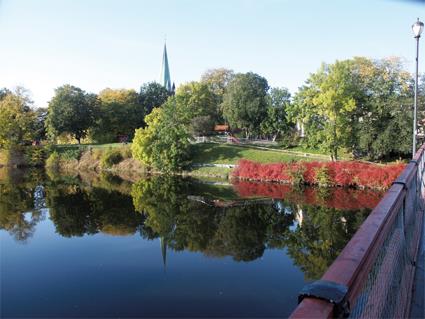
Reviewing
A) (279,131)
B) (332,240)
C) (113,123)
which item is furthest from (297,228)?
(113,123)

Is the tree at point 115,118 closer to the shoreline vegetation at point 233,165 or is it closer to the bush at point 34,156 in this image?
the shoreline vegetation at point 233,165

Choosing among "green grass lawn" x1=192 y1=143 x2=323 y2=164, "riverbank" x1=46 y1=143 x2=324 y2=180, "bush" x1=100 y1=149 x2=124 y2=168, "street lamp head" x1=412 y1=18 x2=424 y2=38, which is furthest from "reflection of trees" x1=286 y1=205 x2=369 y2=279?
"bush" x1=100 y1=149 x2=124 y2=168

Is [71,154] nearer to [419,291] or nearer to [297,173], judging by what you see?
[297,173]

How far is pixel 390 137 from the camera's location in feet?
96.2

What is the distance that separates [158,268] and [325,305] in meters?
11.8

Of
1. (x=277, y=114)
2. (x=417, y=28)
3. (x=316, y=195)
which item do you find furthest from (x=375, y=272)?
(x=277, y=114)

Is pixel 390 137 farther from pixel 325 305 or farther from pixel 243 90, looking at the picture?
pixel 325 305

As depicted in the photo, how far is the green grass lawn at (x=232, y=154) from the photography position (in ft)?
112

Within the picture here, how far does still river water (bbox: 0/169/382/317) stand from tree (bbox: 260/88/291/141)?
17906 millimetres

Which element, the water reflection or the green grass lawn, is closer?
the water reflection

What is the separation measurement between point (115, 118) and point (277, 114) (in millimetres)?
20713

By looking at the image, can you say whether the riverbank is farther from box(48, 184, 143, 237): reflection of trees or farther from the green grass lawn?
box(48, 184, 143, 237): reflection of trees

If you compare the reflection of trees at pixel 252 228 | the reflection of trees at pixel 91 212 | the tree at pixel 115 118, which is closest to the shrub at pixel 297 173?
the reflection of trees at pixel 252 228

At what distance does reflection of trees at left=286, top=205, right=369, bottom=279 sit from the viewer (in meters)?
13.5
